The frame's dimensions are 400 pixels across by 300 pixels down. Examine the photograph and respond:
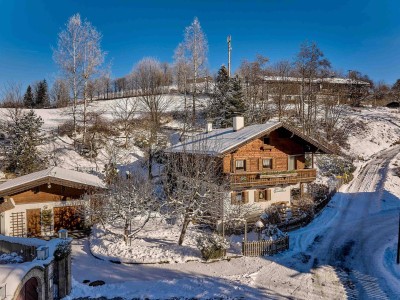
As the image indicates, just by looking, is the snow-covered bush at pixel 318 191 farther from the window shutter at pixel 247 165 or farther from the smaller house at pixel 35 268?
the smaller house at pixel 35 268

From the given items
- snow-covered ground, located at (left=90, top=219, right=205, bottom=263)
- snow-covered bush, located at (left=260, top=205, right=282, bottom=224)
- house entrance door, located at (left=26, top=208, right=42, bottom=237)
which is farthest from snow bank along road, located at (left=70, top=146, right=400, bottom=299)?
house entrance door, located at (left=26, top=208, right=42, bottom=237)

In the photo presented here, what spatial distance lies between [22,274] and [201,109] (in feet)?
148

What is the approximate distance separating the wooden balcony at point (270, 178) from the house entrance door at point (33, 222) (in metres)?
14.2

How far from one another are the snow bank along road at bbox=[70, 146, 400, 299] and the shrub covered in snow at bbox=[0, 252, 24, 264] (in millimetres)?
2814

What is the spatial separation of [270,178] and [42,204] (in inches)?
688

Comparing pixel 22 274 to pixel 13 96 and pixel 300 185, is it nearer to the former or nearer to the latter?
pixel 300 185

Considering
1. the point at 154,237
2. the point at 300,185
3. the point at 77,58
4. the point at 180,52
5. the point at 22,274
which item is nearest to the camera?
the point at 22,274

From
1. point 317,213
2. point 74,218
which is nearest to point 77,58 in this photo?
point 74,218

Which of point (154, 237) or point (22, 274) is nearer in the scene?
point (22, 274)

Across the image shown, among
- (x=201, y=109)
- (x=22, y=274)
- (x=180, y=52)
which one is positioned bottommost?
(x=22, y=274)

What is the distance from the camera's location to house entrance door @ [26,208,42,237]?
21.9 metres

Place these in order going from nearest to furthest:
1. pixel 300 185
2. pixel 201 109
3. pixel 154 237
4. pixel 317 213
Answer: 1. pixel 154 237
2. pixel 317 213
3. pixel 300 185
4. pixel 201 109

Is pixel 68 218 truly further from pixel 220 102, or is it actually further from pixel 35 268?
pixel 220 102

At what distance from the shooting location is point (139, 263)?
57.1ft
